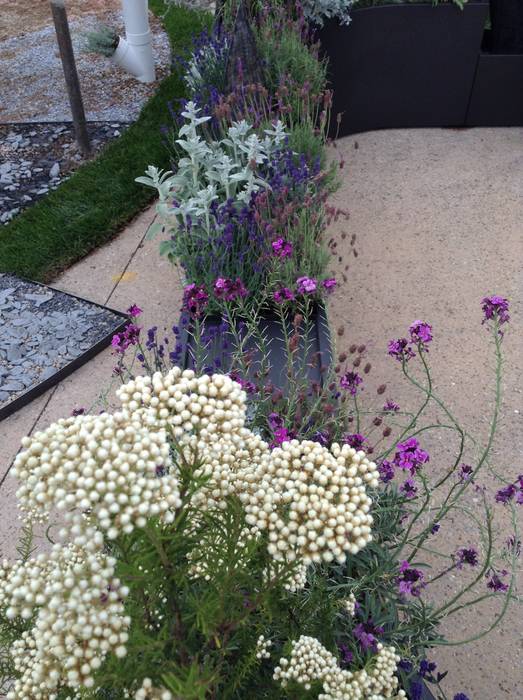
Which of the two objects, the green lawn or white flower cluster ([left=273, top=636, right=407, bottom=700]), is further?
the green lawn

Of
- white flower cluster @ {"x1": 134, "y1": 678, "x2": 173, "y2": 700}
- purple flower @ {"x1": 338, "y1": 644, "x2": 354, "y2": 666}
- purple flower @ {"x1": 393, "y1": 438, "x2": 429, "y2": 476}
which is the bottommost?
purple flower @ {"x1": 338, "y1": 644, "x2": 354, "y2": 666}

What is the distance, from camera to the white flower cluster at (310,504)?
3.44 ft

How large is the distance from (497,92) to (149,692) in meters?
6.05

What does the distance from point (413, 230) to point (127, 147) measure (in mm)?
2554

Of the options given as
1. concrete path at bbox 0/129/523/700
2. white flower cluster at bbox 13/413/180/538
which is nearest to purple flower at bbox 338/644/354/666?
concrete path at bbox 0/129/523/700

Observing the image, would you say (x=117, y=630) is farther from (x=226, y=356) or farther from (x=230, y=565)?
(x=226, y=356)

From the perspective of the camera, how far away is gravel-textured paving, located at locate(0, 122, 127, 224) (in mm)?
4969

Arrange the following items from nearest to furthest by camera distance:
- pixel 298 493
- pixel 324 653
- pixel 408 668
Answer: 1. pixel 298 493
2. pixel 324 653
3. pixel 408 668

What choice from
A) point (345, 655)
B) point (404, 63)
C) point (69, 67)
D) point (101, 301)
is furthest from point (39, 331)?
point (404, 63)

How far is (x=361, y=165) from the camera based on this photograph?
5.44 m

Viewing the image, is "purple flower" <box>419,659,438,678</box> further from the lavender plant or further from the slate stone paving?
the slate stone paving

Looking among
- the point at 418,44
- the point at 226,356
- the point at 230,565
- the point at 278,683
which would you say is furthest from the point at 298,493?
the point at 418,44

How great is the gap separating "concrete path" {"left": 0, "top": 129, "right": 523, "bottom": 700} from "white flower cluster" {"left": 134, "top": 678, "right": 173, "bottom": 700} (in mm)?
1705

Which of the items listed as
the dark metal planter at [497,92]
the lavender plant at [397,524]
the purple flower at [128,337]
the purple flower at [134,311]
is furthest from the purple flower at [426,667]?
the dark metal planter at [497,92]
